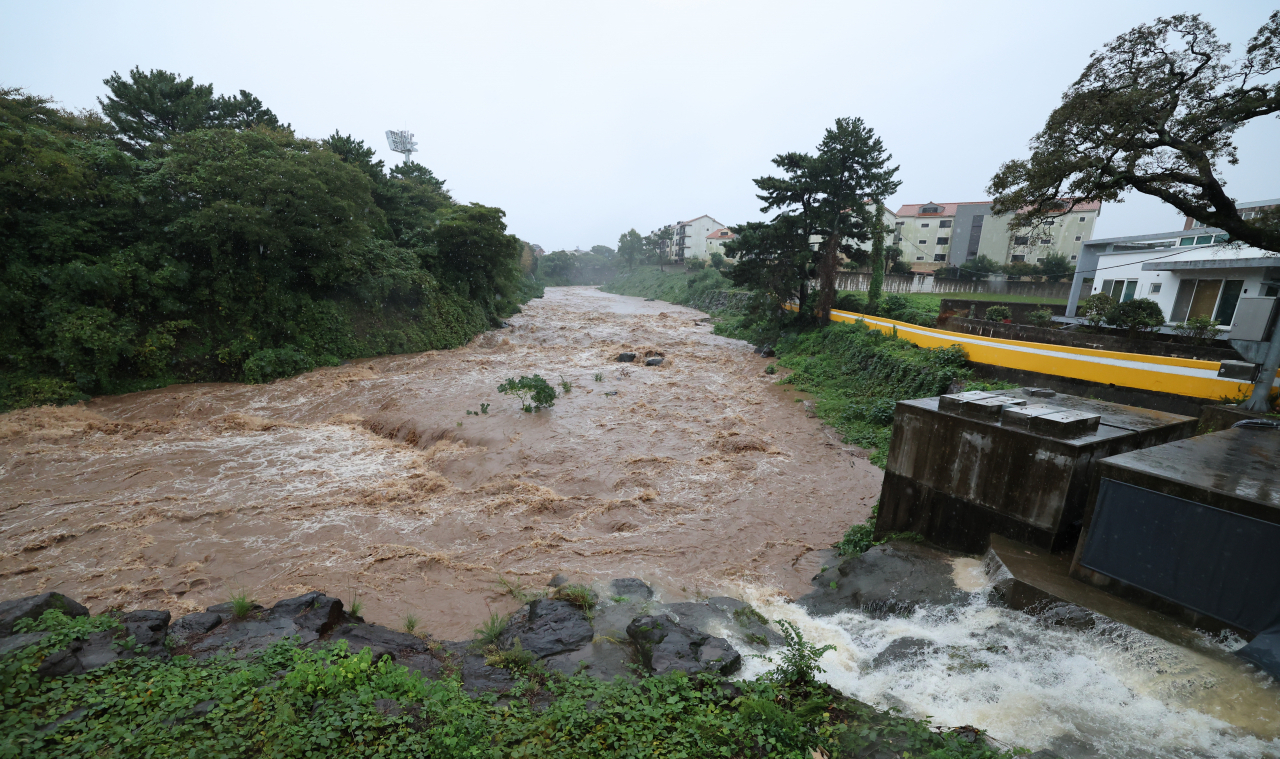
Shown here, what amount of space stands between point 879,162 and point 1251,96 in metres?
15.9

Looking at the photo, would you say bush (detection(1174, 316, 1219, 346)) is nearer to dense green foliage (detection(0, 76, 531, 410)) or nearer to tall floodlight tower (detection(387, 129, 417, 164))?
dense green foliage (detection(0, 76, 531, 410))

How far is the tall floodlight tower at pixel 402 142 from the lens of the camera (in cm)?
5694

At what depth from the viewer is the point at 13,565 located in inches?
300

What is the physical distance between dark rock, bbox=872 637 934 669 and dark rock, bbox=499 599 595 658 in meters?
3.12

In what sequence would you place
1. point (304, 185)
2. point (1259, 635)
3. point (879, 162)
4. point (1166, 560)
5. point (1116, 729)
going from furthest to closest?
point (879, 162) → point (304, 185) → point (1166, 560) → point (1259, 635) → point (1116, 729)

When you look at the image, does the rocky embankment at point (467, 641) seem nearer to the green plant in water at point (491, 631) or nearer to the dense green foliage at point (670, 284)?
the green plant in water at point (491, 631)

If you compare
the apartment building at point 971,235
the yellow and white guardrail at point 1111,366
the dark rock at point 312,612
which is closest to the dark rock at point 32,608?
the dark rock at point 312,612

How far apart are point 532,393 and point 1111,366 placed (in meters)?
14.6

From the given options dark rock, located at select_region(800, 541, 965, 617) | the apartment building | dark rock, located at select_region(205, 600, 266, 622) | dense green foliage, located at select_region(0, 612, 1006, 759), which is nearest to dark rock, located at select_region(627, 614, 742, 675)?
dense green foliage, located at select_region(0, 612, 1006, 759)

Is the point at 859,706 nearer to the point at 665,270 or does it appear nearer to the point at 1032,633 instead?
the point at 1032,633

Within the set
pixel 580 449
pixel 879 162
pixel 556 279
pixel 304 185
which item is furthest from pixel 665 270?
pixel 580 449

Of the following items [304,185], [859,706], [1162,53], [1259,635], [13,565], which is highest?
[1162,53]

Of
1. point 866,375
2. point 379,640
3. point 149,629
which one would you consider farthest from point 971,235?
point 149,629

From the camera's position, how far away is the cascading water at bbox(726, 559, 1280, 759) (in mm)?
3980
